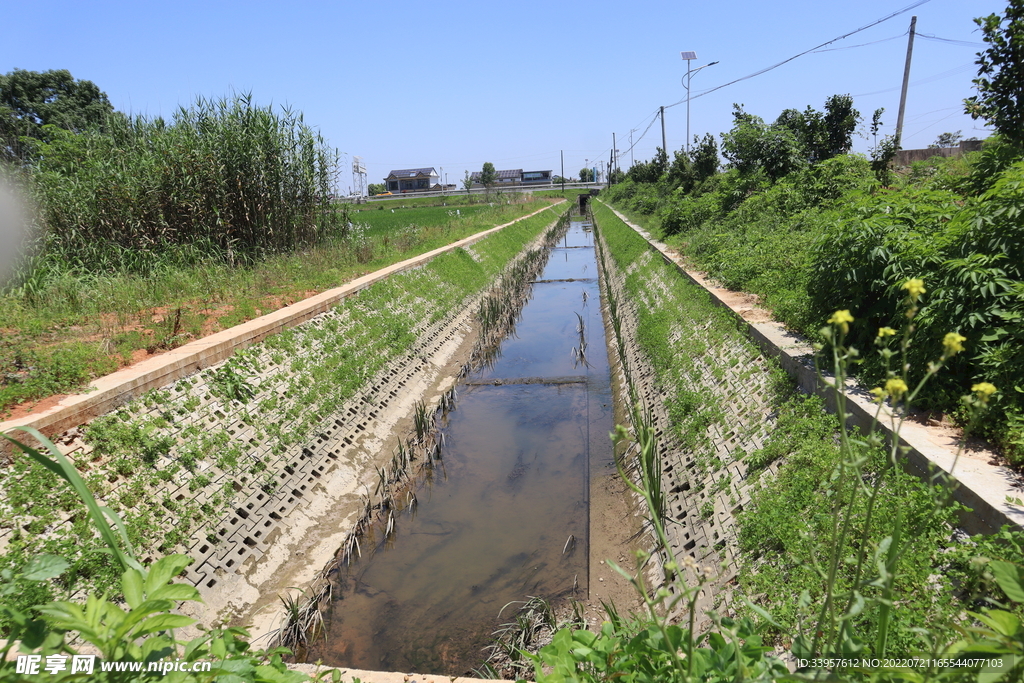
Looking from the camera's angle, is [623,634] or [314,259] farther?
[314,259]

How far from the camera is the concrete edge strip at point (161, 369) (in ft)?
13.7

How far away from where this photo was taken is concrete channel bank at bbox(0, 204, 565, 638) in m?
4.14

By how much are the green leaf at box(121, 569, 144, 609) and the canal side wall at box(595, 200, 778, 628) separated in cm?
171

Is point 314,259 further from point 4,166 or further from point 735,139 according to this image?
point 735,139

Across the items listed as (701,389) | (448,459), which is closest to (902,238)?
(701,389)

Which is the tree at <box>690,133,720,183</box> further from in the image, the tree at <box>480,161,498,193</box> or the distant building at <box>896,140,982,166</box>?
the tree at <box>480,161,498,193</box>

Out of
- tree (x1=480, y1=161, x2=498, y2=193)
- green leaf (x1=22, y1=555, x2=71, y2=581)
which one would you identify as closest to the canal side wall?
green leaf (x1=22, y1=555, x2=71, y2=581)

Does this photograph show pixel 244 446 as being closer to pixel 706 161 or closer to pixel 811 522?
pixel 811 522

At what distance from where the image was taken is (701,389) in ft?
20.3

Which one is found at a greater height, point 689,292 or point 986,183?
point 986,183

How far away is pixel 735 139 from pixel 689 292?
9185mm

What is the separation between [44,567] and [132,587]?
21cm

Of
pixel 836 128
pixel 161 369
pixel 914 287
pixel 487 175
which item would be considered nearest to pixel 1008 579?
pixel 914 287

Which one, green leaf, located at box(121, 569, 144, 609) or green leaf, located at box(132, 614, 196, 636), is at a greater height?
green leaf, located at box(121, 569, 144, 609)
